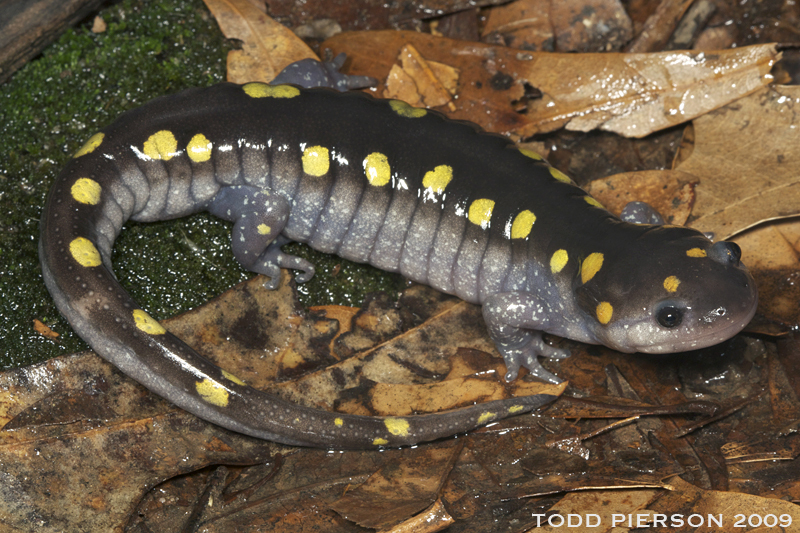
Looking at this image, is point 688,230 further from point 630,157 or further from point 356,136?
point 356,136

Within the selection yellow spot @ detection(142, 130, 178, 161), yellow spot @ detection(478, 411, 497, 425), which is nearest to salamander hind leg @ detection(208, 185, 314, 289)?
yellow spot @ detection(142, 130, 178, 161)

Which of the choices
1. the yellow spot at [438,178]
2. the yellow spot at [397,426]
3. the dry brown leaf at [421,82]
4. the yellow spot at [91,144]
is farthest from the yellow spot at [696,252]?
the yellow spot at [91,144]

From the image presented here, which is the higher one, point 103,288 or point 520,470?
point 103,288

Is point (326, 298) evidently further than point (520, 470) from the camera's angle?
Yes

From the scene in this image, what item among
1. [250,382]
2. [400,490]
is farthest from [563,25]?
[400,490]

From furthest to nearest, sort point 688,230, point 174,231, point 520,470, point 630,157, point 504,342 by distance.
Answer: point 630,157 < point 174,231 < point 504,342 < point 688,230 < point 520,470

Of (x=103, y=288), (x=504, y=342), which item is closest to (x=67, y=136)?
(x=103, y=288)

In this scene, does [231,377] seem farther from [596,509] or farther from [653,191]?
[653,191]

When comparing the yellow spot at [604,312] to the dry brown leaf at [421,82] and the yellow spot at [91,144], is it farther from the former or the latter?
the yellow spot at [91,144]
